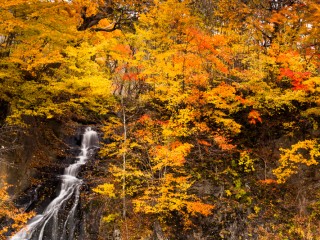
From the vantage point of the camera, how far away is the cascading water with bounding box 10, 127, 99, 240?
12.0 m

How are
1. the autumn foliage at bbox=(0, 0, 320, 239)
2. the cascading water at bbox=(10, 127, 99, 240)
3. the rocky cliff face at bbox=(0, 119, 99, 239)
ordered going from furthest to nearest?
1. the rocky cliff face at bbox=(0, 119, 99, 239)
2. the cascading water at bbox=(10, 127, 99, 240)
3. the autumn foliage at bbox=(0, 0, 320, 239)

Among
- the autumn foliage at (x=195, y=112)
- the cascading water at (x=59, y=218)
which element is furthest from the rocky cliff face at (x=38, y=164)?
the autumn foliage at (x=195, y=112)

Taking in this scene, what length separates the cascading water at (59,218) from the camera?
1195cm

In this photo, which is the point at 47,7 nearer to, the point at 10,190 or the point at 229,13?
the point at 10,190

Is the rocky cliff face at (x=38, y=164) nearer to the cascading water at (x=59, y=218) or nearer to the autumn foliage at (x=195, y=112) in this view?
the cascading water at (x=59, y=218)

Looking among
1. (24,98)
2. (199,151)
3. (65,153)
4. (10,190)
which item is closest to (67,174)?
(65,153)

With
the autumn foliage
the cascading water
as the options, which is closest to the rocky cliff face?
the cascading water

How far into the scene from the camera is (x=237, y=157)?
573 inches

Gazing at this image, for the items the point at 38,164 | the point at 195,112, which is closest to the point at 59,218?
the point at 38,164

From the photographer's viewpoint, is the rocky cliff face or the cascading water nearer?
the cascading water

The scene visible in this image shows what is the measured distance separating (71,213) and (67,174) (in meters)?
3.25

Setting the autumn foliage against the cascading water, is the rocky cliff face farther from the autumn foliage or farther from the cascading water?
the autumn foliage

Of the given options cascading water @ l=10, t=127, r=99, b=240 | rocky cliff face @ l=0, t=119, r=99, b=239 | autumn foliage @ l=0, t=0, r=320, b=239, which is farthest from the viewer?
rocky cliff face @ l=0, t=119, r=99, b=239

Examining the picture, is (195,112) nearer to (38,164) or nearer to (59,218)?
(59,218)
